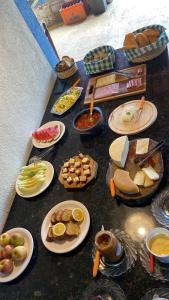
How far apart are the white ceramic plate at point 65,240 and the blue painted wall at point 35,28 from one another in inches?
54.9

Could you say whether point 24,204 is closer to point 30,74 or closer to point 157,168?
point 157,168

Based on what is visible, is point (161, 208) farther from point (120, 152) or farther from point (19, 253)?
point (19, 253)

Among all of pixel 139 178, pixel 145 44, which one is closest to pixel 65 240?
pixel 139 178

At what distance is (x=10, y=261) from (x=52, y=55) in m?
1.74

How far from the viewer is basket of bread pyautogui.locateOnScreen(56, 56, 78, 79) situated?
83.1 inches

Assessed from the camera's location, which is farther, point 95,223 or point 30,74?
point 30,74

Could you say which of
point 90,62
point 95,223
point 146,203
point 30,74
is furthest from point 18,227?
point 90,62

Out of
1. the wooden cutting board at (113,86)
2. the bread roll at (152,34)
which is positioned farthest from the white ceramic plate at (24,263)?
the bread roll at (152,34)

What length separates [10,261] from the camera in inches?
48.0

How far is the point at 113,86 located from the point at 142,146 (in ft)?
2.13

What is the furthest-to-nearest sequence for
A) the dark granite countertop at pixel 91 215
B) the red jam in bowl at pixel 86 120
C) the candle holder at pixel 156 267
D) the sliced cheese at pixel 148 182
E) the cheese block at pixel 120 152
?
the red jam in bowl at pixel 86 120, the cheese block at pixel 120 152, the sliced cheese at pixel 148 182, the dark granite countertop at pixel 91 215, the candle holder at pixel 156 267

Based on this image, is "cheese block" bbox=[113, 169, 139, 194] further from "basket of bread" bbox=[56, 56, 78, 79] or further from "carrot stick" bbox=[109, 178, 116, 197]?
"basket of bread" bbox=[56, 56, 78, 79]

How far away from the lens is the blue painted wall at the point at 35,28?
6.50ft

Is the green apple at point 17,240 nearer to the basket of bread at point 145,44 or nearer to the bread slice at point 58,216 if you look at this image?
the bread slice at point 58,216
